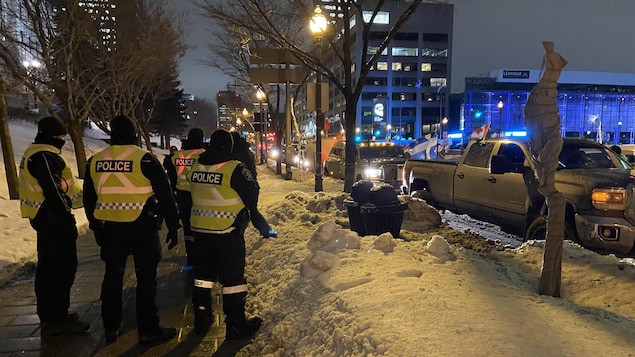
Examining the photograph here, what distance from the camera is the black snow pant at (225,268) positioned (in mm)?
3967

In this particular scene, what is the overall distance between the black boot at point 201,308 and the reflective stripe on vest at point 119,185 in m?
0.91

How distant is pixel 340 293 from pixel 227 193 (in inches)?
52.3

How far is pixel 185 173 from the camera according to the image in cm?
613

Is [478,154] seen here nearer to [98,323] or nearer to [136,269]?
[136,269]

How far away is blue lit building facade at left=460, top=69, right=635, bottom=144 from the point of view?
332 feet

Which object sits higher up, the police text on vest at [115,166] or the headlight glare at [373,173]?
the police text on vest at [115,166]

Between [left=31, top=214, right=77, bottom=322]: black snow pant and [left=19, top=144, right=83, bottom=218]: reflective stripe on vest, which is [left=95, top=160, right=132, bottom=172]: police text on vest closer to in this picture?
[left=19, top=144, right=83, bottom=218]: reflective stripe on vest

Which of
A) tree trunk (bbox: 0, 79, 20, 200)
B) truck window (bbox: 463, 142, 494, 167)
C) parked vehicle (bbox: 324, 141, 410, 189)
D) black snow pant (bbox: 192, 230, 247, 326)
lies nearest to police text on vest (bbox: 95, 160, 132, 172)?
black snow pant (bbox: 192, 230, 247, 326)

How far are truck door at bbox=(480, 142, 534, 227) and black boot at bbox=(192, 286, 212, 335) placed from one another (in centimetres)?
474

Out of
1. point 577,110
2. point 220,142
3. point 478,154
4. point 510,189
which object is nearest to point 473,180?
point 478,154

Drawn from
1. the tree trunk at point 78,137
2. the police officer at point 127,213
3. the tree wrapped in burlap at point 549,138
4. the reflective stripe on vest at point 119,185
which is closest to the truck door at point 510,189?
the tree wrapped in burlap at point 549,138

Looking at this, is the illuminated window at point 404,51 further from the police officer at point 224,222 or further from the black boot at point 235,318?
the black boot at point 235,318

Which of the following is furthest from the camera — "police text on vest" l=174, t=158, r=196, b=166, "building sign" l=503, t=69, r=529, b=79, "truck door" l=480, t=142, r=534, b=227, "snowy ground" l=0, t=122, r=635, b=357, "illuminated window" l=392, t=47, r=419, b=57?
"building sign" l=503, t=69, r=529, b=79

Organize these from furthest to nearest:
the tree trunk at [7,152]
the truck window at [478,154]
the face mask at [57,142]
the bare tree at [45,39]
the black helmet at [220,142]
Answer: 1. the bare tree at [45,39]
2. the tree trunk at [7,152]
3. the truck window at [478,154]
4. the face mask at [57,142]
5. the black helmet at [220,142]
